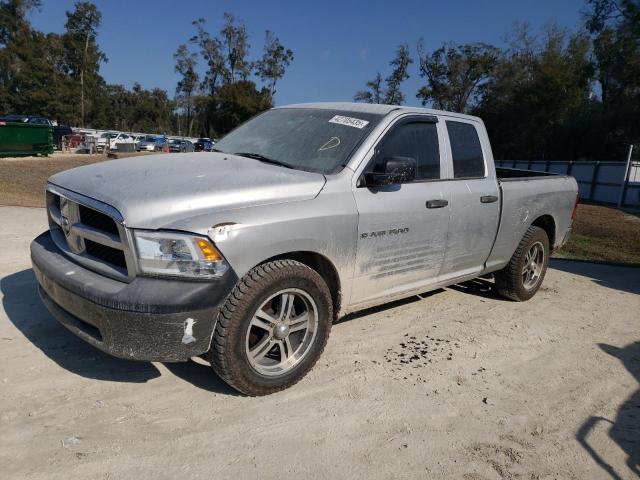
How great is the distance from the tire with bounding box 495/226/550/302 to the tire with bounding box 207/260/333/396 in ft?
8.99

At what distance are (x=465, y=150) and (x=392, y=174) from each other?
1.44m

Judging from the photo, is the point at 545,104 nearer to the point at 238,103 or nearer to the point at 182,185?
the point at 238,103

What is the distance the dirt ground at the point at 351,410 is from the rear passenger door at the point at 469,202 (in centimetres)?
66

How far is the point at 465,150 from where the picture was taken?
4449 mm

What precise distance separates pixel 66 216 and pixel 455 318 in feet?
11.3

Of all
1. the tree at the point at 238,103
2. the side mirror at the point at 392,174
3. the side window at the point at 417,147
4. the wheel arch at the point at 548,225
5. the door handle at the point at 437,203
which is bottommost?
Answer: the wheel arch at the point at 548,225

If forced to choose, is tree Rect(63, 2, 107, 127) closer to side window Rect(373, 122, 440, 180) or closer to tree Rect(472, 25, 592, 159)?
tree Rect(472, 25, 592, 159)

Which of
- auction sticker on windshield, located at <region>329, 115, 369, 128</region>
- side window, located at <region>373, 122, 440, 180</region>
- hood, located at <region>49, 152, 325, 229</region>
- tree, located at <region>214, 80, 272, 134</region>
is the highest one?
tree, located at <region>214, 80, 272, 134</region>

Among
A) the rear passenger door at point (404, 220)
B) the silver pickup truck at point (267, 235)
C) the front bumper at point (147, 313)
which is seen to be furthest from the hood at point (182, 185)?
the rear passenger door at point (404, 220)

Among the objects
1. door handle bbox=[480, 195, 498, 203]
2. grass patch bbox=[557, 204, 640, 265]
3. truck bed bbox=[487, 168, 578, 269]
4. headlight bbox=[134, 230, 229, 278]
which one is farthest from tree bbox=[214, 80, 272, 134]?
headlight bbox=[134, 230, 229, 278]

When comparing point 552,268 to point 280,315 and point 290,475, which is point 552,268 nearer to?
point 280,315

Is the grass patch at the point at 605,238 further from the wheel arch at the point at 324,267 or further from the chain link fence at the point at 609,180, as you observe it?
the wheel arch at the point at 324,267

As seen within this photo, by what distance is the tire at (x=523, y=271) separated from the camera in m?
5.13

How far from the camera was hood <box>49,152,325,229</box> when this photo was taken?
2639 mm
